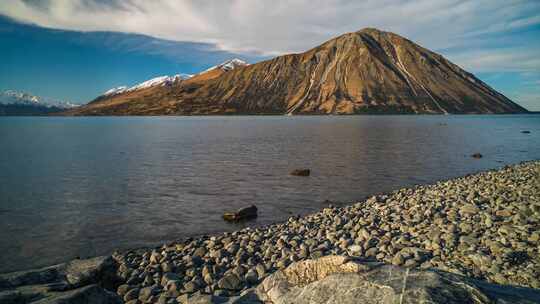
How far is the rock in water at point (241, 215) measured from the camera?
22062 mm

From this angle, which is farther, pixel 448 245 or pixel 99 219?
pixel 99 219

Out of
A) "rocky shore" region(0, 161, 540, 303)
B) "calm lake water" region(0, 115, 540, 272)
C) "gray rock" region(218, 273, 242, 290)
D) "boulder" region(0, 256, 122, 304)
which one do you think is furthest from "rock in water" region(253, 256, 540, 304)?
"calm lake water" region(0, 115, 540, 272)

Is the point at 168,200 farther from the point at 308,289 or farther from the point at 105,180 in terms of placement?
the point at 308,289

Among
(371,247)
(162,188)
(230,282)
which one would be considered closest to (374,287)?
(230,282)

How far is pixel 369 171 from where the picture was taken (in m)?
39.6

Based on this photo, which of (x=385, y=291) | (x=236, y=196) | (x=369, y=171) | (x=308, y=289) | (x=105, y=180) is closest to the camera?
(x=385, y=291)

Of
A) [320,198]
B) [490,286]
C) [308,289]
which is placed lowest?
[320,198]

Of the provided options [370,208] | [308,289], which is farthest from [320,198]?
[308,289]

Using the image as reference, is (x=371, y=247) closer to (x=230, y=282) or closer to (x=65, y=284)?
(x=230, y=282)

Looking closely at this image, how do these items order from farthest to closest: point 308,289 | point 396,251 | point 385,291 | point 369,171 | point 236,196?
1. point 369,171
2. point 236,196
3. point 396,251
4. point 308,289
5. point 385,291

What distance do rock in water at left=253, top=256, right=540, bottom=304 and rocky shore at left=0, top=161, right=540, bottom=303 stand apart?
0.11 m

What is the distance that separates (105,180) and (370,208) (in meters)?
26.8

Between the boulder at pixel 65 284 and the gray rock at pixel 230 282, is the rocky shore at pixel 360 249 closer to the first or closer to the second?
the gray rock at pixel 230 282

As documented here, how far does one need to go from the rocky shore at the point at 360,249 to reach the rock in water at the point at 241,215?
2.93 m
